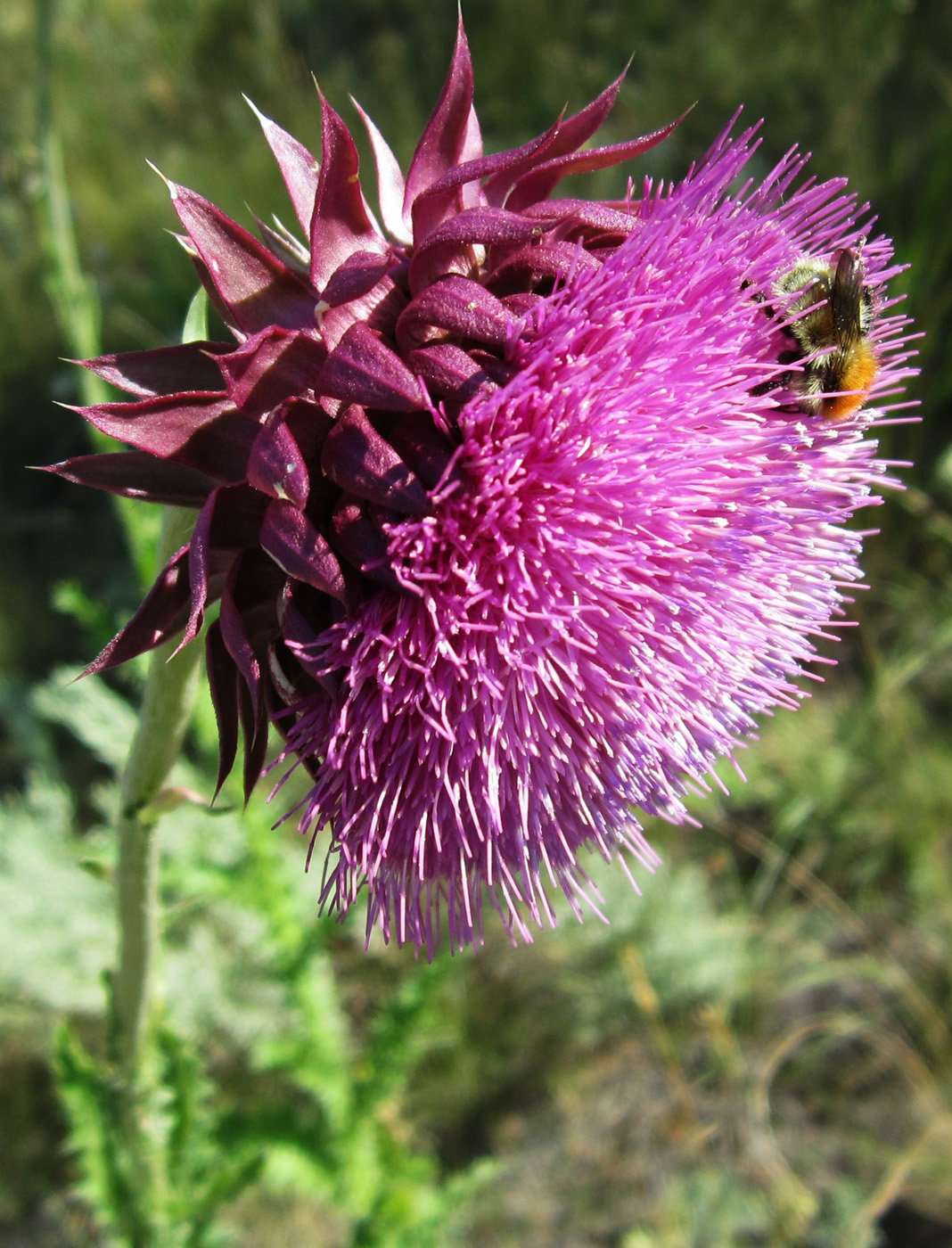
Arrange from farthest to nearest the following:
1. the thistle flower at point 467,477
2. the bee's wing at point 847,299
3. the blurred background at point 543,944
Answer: the blurred background at point 543,944 < the bee's wing at point 847,299 < the thistle flower at point 467,477

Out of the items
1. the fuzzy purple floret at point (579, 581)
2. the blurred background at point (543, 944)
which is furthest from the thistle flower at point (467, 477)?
the blurred background at point (543, 944)

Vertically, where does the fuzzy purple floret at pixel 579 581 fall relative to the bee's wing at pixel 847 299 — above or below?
below

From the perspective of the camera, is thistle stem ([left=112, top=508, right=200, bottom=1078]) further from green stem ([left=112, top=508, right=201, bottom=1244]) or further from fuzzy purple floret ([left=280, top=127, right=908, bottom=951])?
fuzzy purple floret ([left=280, top=127, right=908, bottom=951])

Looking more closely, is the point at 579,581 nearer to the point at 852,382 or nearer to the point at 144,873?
the point at 852,382

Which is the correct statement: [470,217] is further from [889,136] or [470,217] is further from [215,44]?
[215,44]

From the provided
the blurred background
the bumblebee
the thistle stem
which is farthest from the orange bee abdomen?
the blurred background

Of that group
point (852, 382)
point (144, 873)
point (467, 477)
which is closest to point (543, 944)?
point (144, 873)

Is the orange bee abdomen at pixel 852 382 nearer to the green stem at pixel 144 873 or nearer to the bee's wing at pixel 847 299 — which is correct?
the bee's wing at pixel 847 299
